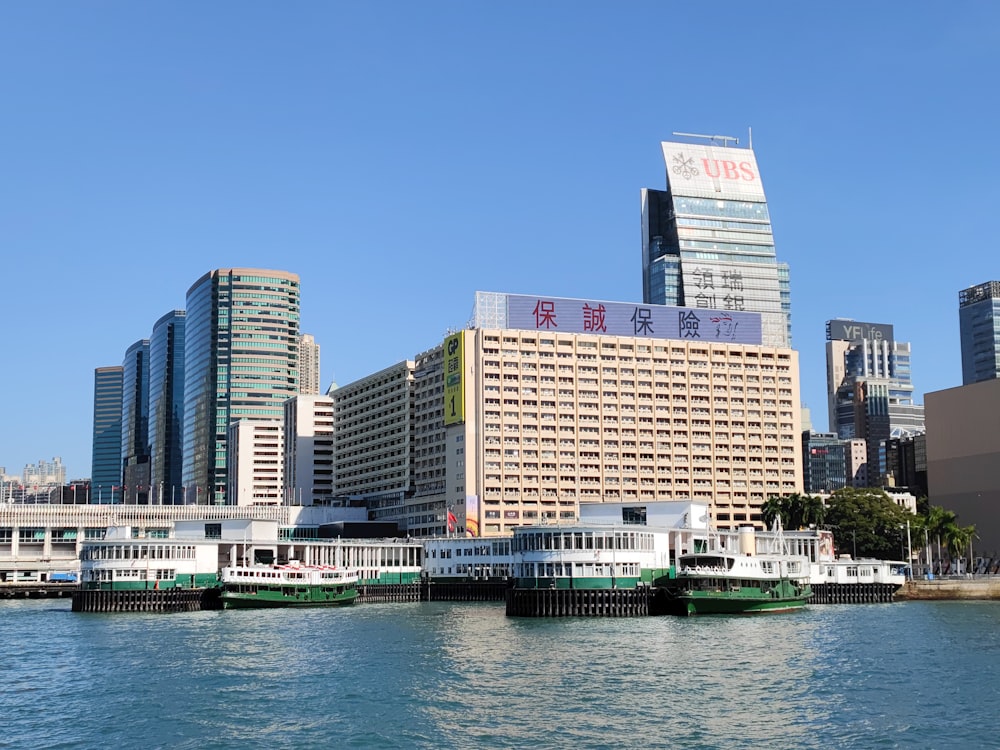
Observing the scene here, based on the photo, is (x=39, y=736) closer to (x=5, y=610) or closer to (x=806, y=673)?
(x=806, y=673)

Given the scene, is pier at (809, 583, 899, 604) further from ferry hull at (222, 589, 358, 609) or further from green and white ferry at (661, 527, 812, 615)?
ferry hull at (222, 589, 358, 609)

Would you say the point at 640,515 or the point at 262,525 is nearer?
the point at 640,515

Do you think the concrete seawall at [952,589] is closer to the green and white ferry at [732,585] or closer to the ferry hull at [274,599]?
the green and white ferry at [732,585]

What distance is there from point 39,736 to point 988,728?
51.1 metres

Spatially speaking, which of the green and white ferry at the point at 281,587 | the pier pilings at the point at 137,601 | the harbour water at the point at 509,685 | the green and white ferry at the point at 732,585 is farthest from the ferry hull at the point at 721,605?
the pier pilings at the point at 137,601

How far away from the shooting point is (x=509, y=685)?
76938 millimetres

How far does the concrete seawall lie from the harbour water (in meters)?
52.9

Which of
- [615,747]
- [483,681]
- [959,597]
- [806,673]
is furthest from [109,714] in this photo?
[959,597]

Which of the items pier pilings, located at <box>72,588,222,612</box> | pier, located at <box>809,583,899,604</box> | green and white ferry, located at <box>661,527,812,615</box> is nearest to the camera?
green and white ferry, located at <box>661,527,812,615</box>

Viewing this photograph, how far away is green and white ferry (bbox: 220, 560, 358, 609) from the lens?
157 metres

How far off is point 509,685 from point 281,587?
88452 mm

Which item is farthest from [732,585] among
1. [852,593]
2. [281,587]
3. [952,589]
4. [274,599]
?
[274,599]

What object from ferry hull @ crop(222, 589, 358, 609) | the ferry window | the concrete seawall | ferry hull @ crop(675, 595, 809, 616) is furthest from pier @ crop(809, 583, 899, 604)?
ferry hull @ crop(222, 589, 358, 609)

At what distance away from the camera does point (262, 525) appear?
18700 centimetres
